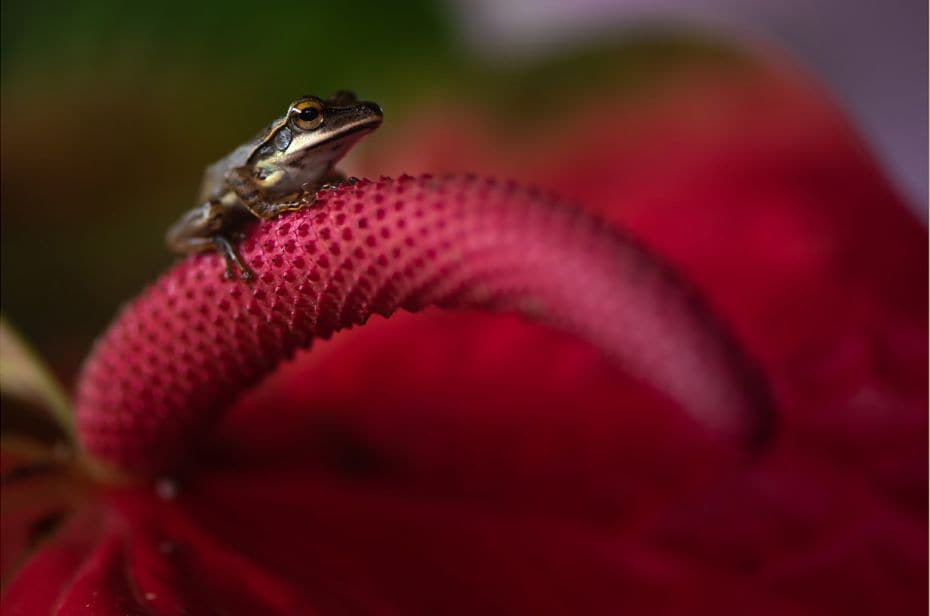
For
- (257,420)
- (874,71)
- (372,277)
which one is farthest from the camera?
(874,71)

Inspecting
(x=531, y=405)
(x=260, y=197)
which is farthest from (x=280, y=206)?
(x=531, y=405)

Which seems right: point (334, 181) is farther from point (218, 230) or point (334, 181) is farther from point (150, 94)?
point (150, 94)

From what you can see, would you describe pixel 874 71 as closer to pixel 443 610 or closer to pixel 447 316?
pixel 447 316

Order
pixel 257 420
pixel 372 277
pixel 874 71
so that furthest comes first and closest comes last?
pixel 874 71, pixel 257 420, pixel 372 277

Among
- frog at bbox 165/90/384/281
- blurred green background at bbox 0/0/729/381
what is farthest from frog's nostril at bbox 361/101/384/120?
blurred green background at bbox 0/0/729/381

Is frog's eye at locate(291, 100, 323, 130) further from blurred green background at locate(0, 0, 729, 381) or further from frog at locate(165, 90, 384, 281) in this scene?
blurred green background at locate(0, 0, 729, 381)

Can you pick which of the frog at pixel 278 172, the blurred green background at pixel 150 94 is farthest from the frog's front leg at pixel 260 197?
the blurred green background at pixel 150 94

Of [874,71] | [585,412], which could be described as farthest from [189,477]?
[874,71]
